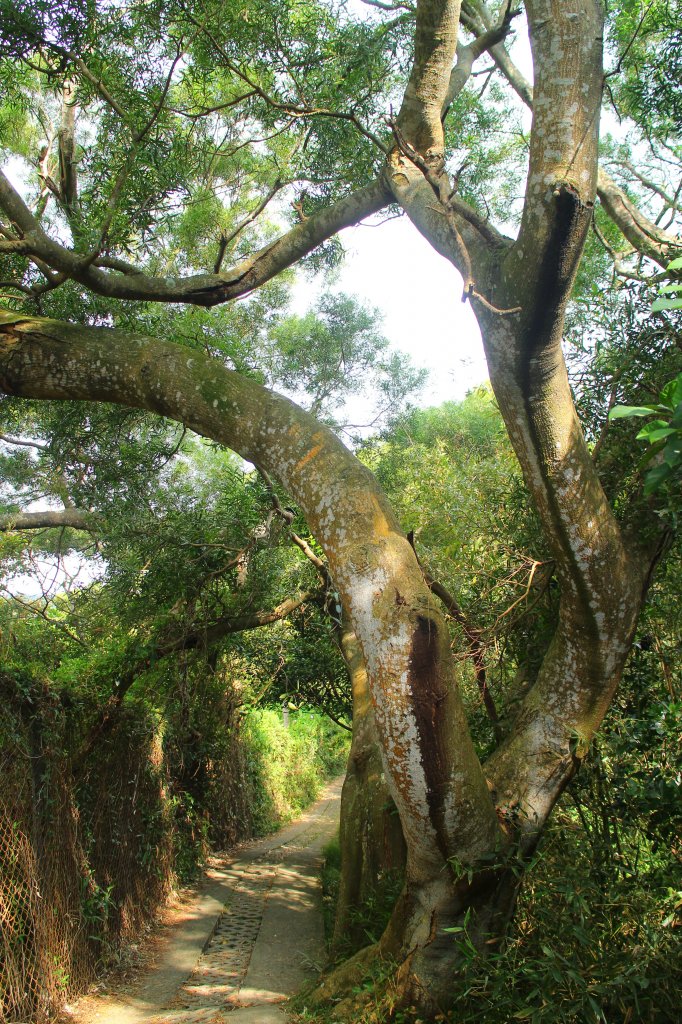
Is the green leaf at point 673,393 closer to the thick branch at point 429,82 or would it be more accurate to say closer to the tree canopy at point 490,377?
the tree canopy at point 490,377

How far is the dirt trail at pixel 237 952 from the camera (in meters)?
6.24

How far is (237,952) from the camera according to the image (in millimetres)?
8164

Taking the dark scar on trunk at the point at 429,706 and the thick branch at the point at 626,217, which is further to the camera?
the thick branch at the point at 626,217

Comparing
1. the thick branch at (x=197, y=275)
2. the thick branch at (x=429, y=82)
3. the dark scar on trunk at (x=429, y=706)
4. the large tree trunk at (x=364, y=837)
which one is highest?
the thick branch at (x=429, y=82)

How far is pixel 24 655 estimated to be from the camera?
694 centimetres

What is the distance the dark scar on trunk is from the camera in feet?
12.6

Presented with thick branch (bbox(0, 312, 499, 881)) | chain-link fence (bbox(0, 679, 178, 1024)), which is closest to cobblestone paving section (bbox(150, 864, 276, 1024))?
chain-link fence (bbox(0, 679, 178, 1024))

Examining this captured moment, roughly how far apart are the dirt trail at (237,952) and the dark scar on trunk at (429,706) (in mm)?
2883

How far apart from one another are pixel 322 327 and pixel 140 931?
429 inches

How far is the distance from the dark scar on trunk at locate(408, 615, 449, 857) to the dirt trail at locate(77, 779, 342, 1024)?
113 inches

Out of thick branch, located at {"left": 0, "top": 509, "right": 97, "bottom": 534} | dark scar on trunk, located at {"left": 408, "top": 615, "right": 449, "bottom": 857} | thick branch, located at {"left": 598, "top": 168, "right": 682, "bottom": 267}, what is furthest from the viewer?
thick branch, located at {"left": 0, "top": 509, "right": 97, "bottom": 534}

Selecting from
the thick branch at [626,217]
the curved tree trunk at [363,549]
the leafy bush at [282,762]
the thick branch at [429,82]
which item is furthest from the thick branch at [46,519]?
the thick branch at [626,217]

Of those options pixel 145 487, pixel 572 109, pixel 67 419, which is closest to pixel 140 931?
pixel 145 487

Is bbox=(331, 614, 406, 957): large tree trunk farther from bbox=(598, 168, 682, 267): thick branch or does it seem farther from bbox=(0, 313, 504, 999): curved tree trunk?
bbox=(598, 168, 682, 267): thick branch
